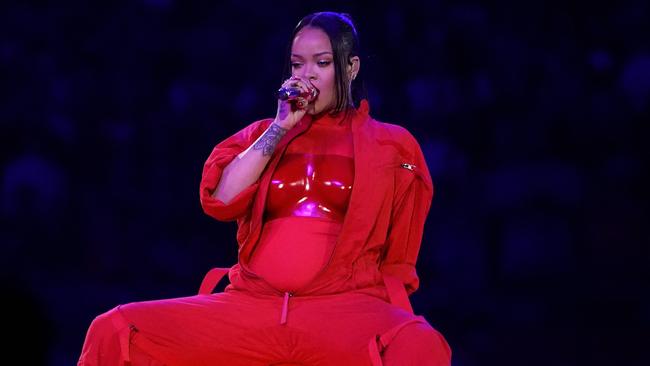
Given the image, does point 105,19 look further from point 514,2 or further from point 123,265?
point 514,2

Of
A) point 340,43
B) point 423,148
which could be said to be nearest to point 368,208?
point 340,43

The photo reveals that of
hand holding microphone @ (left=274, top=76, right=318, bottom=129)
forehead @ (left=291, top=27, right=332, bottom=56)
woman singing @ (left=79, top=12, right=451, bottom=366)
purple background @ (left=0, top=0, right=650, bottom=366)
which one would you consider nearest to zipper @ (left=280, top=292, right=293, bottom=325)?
woman singing @ (left=79, top=12, right=451, bottom=366)

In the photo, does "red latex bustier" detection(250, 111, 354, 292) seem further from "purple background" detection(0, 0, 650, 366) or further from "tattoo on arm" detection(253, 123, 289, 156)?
"purple background" detection(0, 0, 650, 366)

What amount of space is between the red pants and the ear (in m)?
0.48

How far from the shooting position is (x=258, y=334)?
5.29ft

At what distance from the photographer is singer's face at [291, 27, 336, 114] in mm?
1817

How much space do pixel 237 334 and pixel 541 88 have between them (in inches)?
51.7

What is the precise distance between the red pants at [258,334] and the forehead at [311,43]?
18.8 inches

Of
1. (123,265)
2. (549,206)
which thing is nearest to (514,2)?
(549,206)

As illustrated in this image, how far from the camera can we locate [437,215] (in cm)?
265

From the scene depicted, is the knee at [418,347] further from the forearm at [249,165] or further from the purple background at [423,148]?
the purple background at [423,148]

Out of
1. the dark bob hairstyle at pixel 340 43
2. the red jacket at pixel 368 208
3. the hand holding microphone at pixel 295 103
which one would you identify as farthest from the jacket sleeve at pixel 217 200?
the dark bob hairstyle at pixel 340 43

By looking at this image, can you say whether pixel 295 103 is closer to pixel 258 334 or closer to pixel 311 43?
pixel 311 43

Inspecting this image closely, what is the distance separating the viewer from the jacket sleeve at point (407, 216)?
1.82m
